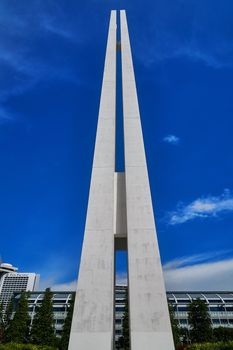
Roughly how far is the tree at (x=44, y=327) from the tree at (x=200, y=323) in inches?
738

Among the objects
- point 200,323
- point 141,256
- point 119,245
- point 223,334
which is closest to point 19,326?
point 200,323

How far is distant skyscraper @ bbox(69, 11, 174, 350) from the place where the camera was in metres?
11.8

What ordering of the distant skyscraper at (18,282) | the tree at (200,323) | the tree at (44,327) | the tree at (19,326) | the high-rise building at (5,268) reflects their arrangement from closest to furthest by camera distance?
1. the tree at (44,327)
2. the tree at (19,326)
3. the tree at (200,323)
4. the high-rise building at (5,268)
5. the distant skyscraper at (18,282)

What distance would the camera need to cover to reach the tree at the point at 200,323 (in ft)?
119

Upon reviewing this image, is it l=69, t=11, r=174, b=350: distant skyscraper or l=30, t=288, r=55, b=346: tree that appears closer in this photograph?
l=69, t=11, r=174, b=350: distant skyscraper

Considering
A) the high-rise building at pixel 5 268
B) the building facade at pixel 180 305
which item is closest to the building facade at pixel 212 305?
the building facade at pixel 180 305

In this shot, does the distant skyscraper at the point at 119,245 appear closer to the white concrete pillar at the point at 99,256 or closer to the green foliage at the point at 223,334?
the white concrete pillar at the point at 99,256

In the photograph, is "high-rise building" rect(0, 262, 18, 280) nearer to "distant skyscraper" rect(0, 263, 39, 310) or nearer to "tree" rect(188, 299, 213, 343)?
"distant skyscraper" rect(0, 263, 39, 310)

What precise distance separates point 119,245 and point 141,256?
10.9ft

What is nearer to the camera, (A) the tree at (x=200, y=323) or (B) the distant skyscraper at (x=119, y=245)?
(B) the distant skyscraper at (x=119, y=245)

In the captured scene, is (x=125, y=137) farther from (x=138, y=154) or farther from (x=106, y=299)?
(x=106, y=299)

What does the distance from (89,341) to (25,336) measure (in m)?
32.9

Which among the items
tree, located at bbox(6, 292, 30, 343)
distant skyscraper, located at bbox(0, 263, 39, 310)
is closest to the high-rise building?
distant skyscraper, located at bbox(0, 263, 39, 310)

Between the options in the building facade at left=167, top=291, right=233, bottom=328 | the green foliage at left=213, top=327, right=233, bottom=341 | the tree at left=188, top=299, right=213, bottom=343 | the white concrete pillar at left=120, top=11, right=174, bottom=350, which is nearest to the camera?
the white concrete pillar at left=120, top=11, right=174, bottom=350
